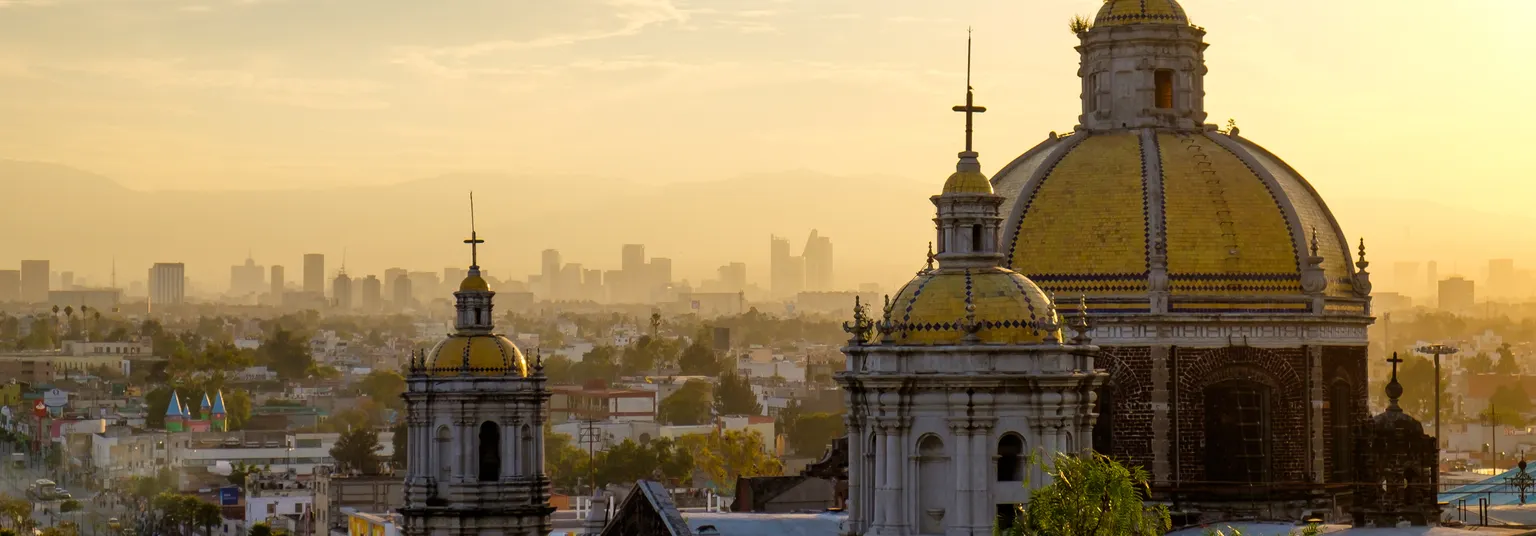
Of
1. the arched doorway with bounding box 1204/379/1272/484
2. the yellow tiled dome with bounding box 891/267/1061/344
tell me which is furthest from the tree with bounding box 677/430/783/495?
the yellow tiled dome with bounding box 891/267/1061/344

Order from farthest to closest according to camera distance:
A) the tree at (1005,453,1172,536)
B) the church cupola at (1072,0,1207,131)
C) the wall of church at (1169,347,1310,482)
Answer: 1. the church cupola at (1072,0,1207,131)
2. the wall of church at (1169,347,1310,482)
3. the tree at (1005,453,1172,536)

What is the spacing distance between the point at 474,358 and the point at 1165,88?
69.0 ft

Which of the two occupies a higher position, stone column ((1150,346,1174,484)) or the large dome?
the large dome

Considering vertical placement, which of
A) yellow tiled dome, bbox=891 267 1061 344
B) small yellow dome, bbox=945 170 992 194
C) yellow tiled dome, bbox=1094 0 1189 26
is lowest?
yellow tiled dome, bbox=891 267 1061 344

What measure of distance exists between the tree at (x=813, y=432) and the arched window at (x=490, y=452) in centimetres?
9589

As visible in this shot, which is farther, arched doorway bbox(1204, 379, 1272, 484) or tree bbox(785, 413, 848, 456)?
tree bbox(785, 413, 848, 456)

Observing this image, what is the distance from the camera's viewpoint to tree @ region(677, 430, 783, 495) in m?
143

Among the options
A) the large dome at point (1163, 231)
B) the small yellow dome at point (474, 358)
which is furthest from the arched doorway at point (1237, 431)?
the small yellow dome at point (474, 358)

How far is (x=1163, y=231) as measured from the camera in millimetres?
50188

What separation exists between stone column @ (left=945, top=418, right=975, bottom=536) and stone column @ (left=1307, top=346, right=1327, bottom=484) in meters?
12.6

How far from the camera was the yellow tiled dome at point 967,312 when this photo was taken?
39219mm

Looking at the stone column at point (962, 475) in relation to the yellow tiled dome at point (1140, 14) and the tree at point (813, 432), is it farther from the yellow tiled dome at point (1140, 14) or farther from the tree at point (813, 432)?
the tree at point (813, 432)

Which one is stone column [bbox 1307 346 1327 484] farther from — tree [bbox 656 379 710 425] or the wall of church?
tree [bbox 656 379 710 425]

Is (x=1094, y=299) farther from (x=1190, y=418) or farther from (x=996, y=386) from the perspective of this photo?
(x=996, y=386)
